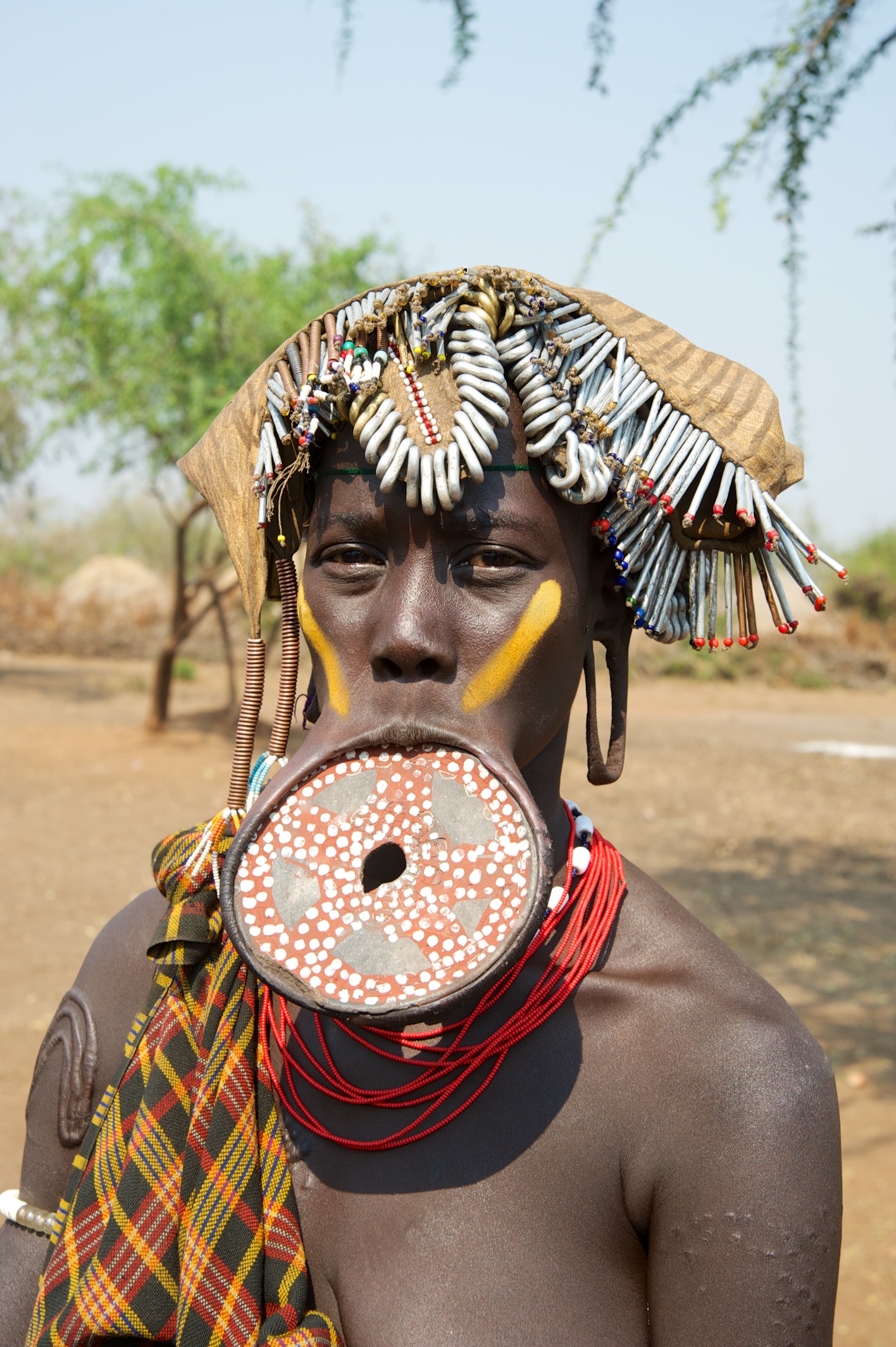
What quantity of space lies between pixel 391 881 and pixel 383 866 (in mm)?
47

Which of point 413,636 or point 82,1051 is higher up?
point 413,636

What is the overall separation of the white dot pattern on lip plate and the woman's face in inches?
2.8

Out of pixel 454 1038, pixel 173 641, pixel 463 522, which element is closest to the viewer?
pixel 463 522

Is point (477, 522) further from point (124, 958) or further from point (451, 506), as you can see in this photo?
point (124, 958)

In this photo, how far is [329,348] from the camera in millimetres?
1582

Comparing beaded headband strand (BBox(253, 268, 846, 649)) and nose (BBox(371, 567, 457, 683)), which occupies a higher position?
beaded headband strand (BBox(253, 268, 846, 649))

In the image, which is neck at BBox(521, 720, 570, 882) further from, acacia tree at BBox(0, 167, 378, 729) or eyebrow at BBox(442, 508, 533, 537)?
acacia tree at BBox(0, 167, 378, 729)

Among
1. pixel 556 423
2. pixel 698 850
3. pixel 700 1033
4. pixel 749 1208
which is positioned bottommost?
pixel 698 850

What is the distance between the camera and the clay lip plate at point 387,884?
137 cm

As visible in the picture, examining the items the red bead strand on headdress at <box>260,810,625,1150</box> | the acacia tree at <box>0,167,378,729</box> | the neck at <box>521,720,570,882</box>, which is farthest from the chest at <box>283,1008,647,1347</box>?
the acacia tree at <box>0,167,378,729</box>

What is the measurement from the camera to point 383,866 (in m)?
1.54

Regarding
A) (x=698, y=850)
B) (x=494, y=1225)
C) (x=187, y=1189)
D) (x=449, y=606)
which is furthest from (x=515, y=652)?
(x=698, y=850)

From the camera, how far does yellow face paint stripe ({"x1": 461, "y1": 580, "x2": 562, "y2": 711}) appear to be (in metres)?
1.51

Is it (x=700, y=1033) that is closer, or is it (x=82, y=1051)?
(x=700, y=1033)
